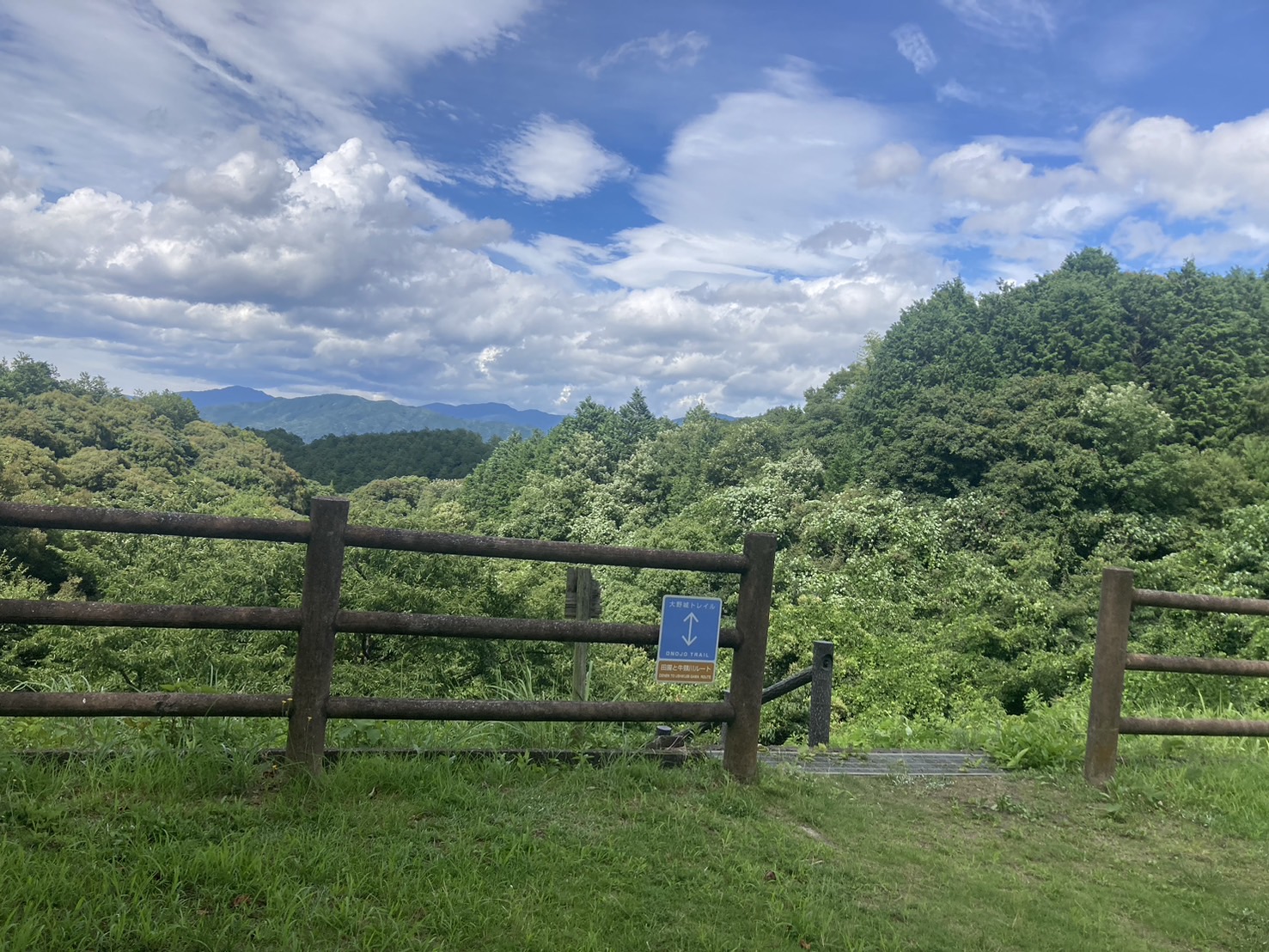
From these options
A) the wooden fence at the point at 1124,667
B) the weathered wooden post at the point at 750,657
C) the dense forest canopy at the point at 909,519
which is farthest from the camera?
the dense forest canopy at the point at 909,519

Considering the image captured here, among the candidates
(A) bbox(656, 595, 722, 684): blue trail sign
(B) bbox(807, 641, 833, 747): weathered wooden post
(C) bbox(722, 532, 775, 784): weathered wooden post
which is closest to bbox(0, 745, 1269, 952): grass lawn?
(C) bbox(722, 532, 775, 784): weathered wooden post

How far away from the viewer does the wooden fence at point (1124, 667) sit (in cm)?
530

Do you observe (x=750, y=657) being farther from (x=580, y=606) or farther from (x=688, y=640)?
(x=580, y=606)

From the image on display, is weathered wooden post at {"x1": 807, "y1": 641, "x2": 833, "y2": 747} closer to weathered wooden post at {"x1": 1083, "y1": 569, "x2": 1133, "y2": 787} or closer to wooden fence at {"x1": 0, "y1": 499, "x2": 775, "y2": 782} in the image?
weathered wooden post at {"x1": 1083, "y1": 569, "x2": 1133, "y2": 787}

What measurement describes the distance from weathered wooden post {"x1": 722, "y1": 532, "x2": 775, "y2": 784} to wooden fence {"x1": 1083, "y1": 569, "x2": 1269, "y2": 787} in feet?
7.40

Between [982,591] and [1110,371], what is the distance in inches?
603

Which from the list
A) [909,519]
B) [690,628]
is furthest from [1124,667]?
[909,519]

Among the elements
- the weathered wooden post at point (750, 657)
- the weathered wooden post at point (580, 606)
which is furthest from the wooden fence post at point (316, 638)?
the weathered wooden post at point (580, 606)

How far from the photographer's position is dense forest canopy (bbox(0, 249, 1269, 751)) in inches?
683

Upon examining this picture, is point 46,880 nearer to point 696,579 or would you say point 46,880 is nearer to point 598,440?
point 696,579

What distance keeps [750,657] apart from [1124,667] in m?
2.55

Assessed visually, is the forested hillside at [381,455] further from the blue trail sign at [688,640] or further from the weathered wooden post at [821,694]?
the blue trail sign at [688,640]

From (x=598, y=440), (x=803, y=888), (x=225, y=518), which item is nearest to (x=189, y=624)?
(x=225, y=518)

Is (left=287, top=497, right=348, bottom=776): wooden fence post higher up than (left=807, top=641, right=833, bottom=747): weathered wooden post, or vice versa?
(left=287, top=497, right=348, bottom=776): wooden fence post
